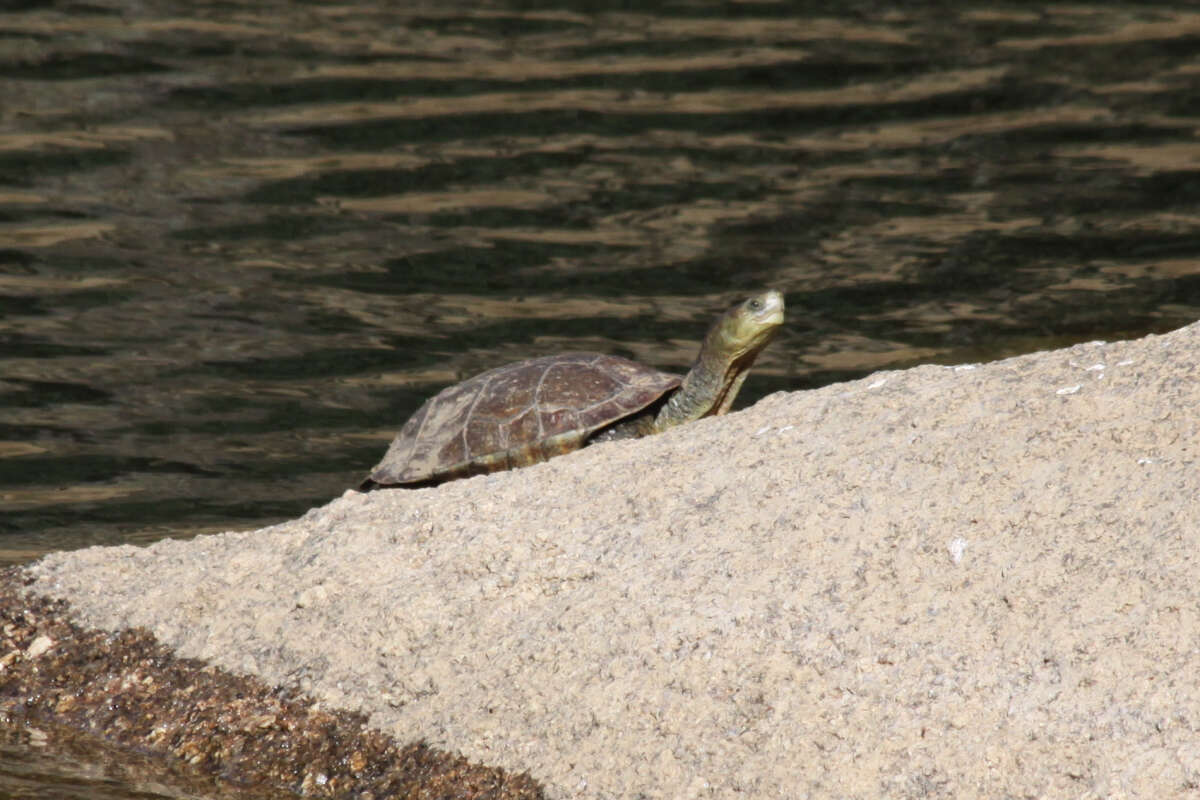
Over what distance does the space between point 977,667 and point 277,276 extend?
5833 millimetres

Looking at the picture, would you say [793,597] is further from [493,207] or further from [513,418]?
[493,207]

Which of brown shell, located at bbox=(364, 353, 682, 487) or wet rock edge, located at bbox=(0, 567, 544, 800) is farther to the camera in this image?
brown shell, located at bbox=(364, 353, 682, 487)

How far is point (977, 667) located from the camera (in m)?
3.60

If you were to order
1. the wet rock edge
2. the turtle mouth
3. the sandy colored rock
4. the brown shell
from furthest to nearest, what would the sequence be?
the turtle mouth → the brown shell → the wet rock edge → the sandy colored rock

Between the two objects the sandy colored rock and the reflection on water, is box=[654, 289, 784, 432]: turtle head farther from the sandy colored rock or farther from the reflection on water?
the reflection on water

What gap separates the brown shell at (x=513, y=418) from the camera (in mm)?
5742

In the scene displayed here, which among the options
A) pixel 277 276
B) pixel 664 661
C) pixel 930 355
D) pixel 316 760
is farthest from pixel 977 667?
pixel 277 276

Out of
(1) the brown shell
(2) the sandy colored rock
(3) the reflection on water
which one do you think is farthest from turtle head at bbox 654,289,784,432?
(3) the reflection on water

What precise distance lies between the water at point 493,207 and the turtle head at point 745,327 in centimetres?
151

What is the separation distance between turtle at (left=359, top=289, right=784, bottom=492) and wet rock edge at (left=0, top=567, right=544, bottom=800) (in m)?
1.43

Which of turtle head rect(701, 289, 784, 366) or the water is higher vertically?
turtle head rect(701, 289, 784, 366)

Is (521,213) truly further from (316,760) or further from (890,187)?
(316,760)

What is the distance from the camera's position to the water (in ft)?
24.3

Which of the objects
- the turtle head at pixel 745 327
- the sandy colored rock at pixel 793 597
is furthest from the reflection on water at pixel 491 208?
the sandy colored rock at pixel 793 597
